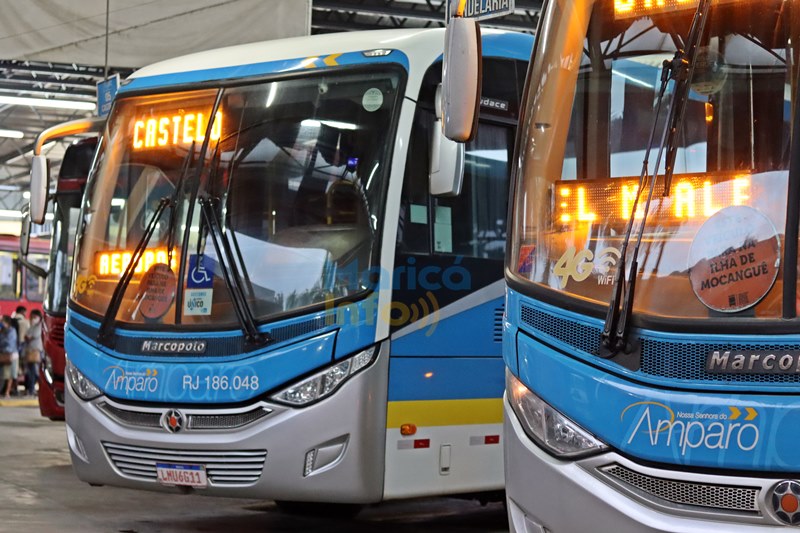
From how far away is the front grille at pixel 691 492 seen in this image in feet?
15.2

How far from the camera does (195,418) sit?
7789mm

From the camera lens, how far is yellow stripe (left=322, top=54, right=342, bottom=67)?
8070mm

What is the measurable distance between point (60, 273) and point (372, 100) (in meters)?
7.97

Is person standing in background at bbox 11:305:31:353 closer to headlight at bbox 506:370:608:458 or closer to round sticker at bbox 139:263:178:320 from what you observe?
round sticker at bbox 139:263:178:320

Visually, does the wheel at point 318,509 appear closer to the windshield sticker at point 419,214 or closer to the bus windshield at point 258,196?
the bus windshield at point 258,196

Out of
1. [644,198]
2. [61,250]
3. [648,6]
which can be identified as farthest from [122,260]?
[61,250]

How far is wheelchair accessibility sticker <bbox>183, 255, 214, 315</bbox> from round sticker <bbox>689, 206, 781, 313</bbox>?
3.63 meters

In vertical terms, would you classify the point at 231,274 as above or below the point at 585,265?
below

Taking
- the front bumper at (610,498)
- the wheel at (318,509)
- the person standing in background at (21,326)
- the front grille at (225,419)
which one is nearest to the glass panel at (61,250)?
the wheel at (318,509)

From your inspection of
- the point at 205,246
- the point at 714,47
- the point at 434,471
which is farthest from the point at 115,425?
the point at 714,47

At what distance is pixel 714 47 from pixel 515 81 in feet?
10.9

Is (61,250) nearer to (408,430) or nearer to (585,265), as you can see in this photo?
(408,430)

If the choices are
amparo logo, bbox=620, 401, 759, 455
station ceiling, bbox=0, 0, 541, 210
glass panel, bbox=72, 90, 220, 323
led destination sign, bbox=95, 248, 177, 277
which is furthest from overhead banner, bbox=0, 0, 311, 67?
amparo logo, bbox=620, 401, 759, 455

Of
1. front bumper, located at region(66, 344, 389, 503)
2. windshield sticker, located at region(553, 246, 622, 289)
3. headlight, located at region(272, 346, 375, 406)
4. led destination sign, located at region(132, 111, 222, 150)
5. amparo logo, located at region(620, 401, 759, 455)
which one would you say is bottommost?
front bumper, located at region(66, 344, 389, 503)
